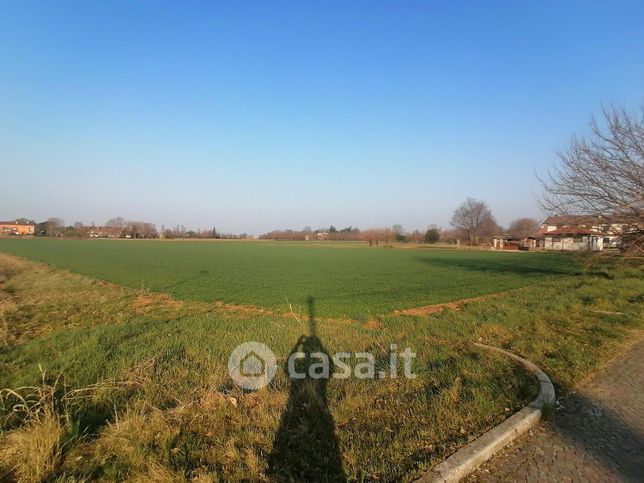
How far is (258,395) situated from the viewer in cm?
529

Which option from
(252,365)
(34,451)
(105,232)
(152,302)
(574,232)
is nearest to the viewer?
(34,451)

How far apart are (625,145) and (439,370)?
15229 mm

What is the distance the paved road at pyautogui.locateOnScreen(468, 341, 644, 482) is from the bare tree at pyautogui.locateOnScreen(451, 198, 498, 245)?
115 metres

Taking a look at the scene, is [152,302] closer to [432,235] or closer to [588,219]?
[588,219]

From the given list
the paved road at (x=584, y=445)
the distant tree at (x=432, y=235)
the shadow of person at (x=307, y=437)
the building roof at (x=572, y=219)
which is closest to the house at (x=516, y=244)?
the distant tree at (x=432, y=235)

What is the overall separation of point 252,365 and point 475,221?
118110 millimetres

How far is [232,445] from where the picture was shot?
12.8 feet

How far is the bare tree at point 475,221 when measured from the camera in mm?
113875

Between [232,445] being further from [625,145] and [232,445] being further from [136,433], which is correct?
[625,145]

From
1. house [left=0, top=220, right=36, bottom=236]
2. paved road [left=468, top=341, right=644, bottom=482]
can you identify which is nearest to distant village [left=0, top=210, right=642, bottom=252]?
house [left=0, top=220, right=36, bottom=236]

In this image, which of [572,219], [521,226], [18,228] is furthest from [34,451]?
[18,228]

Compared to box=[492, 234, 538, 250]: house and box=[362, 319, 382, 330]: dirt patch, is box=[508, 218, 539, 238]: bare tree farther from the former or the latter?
box=[362, 319, 382, 330]: dirt patch

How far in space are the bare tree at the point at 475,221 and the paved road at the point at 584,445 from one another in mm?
114812

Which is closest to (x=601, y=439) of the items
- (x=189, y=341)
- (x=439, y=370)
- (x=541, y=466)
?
(x=541, y=466)
